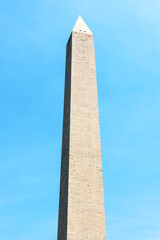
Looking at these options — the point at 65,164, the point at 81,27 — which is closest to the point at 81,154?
the point at 65,164

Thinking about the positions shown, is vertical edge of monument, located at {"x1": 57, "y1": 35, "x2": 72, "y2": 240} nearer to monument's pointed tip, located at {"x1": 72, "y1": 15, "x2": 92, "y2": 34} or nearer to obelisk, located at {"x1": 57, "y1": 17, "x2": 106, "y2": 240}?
obelisk, located at {"x1": 57, "y1": 17, "x2": 106, "y2": 240}

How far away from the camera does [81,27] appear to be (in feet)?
71.8

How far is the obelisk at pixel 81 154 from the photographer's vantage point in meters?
15.1

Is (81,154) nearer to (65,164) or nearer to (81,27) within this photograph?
(65,164)

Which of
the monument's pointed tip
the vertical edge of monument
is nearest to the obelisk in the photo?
the vertical edge of monument

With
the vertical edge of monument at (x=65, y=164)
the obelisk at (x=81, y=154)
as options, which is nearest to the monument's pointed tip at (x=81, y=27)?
the obelisk at (x=81, y=154)

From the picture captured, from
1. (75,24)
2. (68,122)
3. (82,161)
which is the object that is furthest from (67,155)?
(75,24)

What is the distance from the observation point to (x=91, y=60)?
2017 cm

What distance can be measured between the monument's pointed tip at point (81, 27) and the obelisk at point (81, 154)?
3.03 feet

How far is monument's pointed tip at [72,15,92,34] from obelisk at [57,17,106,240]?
0.92 metres

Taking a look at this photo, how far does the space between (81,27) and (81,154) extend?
9.34m

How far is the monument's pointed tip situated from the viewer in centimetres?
2145

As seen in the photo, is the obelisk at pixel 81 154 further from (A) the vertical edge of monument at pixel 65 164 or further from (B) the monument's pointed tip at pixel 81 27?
(B) the monument's pointed tip at pixel 81 27

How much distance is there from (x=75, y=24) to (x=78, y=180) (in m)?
11.1
